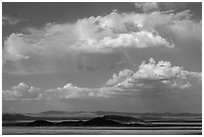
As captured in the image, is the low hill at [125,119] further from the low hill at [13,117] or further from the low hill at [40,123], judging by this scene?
the low hill at [13,117]

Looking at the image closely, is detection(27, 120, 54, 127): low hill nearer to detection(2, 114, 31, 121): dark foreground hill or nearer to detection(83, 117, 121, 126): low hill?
detection(2, 114, 31, 121): dark foreground hill

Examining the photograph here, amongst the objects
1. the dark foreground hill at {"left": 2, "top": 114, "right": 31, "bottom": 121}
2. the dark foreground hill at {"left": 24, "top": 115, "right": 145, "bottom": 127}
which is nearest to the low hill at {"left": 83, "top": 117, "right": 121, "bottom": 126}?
the dark foreground hill at {"left": 24, "top": 115, "right": 145, "bottom": 127}

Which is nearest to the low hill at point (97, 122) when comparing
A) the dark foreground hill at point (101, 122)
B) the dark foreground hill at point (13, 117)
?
the dark foreground hill at point (101, 122)

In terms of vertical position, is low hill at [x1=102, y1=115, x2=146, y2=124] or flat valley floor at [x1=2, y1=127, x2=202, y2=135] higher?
low hill at [x1=102, y1=115, x2=146, y2=124]

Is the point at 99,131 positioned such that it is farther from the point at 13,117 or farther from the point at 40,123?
the point at 13,117


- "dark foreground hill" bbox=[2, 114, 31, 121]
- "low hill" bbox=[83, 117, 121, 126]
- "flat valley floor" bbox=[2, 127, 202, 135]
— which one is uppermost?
"dark foreground hill" bbox=[2, 114, 31, 121]

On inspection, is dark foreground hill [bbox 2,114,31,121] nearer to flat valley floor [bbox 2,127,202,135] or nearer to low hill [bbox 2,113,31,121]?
low hill [bbox 2,113,31,121]

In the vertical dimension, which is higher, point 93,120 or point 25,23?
point 25,23

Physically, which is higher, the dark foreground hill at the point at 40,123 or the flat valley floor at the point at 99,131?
the dark foreground hill at the point at 40,123

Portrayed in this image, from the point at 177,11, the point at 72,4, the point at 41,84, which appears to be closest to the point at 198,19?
the point at 177,11

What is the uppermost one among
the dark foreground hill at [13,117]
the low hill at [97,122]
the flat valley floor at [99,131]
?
the dark foreground hill at [13,117]

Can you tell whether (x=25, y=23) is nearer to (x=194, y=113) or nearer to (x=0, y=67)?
(x=0, y=67)
